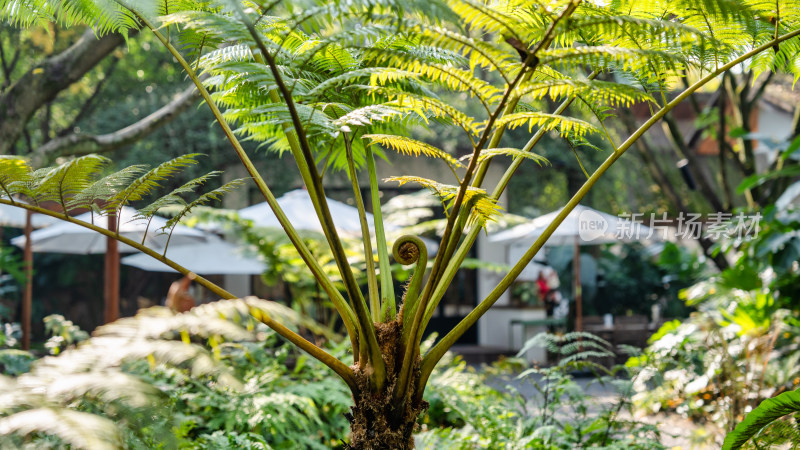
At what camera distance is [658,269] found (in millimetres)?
10852

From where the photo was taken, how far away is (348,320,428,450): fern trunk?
1.88 metres

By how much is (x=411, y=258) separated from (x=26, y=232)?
19.0 feet

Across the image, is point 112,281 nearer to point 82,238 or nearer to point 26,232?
point 26,232

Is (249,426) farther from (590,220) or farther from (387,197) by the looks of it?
(387,197)

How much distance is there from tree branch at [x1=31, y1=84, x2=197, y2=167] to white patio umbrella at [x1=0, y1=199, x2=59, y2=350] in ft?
1.59

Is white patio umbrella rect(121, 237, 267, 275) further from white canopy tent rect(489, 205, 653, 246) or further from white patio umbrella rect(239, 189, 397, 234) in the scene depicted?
white canopy tent rect(489, 205, 653, 246)

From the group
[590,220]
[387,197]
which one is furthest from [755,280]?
[387,197]

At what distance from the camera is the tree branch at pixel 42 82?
196 inches

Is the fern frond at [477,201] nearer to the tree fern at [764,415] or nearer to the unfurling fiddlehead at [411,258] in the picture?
the unfurling fiddlehead at [411,258]

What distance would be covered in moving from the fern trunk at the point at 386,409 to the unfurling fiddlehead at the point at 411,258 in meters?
0.10

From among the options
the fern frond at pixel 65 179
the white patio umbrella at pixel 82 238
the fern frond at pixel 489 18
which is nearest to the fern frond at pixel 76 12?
the fern frond at pixel 65 179

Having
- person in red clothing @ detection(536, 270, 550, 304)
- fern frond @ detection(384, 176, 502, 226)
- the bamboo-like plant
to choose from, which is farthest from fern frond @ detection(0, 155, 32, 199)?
person in red clothing @ detection(536, 270, 550, 304)

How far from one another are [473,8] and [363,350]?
986 mm

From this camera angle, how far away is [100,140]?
17.6ft
